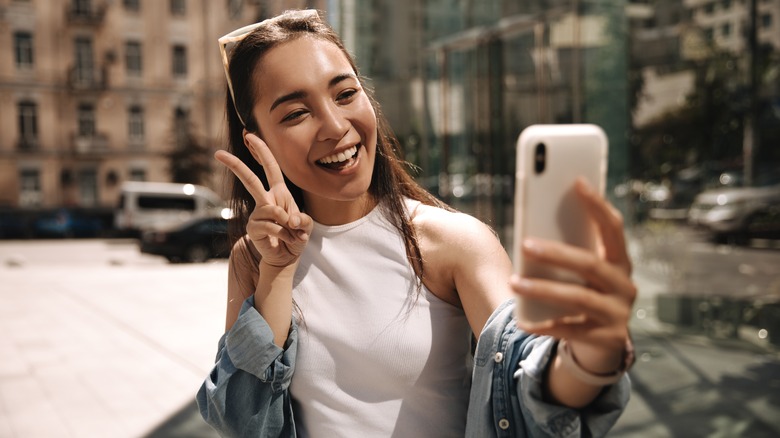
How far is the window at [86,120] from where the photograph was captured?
3335 cm

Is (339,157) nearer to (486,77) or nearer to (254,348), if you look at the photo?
(254,348)

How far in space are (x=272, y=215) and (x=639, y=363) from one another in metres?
4.59

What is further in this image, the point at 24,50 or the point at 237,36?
the point at 24,50

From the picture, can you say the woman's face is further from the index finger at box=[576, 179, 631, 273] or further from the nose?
the index finger at box=[576, 179, 631, 273]

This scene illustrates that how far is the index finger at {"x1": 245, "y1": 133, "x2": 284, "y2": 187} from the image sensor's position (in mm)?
1121

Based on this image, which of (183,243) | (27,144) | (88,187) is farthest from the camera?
(88,187)

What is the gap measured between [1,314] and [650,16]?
26.4 ft

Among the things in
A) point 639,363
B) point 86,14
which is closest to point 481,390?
point 639,363

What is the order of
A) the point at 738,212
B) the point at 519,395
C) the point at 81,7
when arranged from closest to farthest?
the point at 519,395
the point at 738,212
the point at 81,7

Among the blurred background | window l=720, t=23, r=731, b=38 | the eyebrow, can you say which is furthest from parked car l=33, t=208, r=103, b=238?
the eyebrow

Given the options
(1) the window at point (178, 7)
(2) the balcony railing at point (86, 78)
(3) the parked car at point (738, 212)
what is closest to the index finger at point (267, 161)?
(3) the parked car at point (738, 212)

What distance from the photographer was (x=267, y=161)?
3.73 ft

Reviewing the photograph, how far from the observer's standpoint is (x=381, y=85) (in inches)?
279

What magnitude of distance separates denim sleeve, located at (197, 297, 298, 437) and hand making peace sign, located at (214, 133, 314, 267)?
128 millimetres
